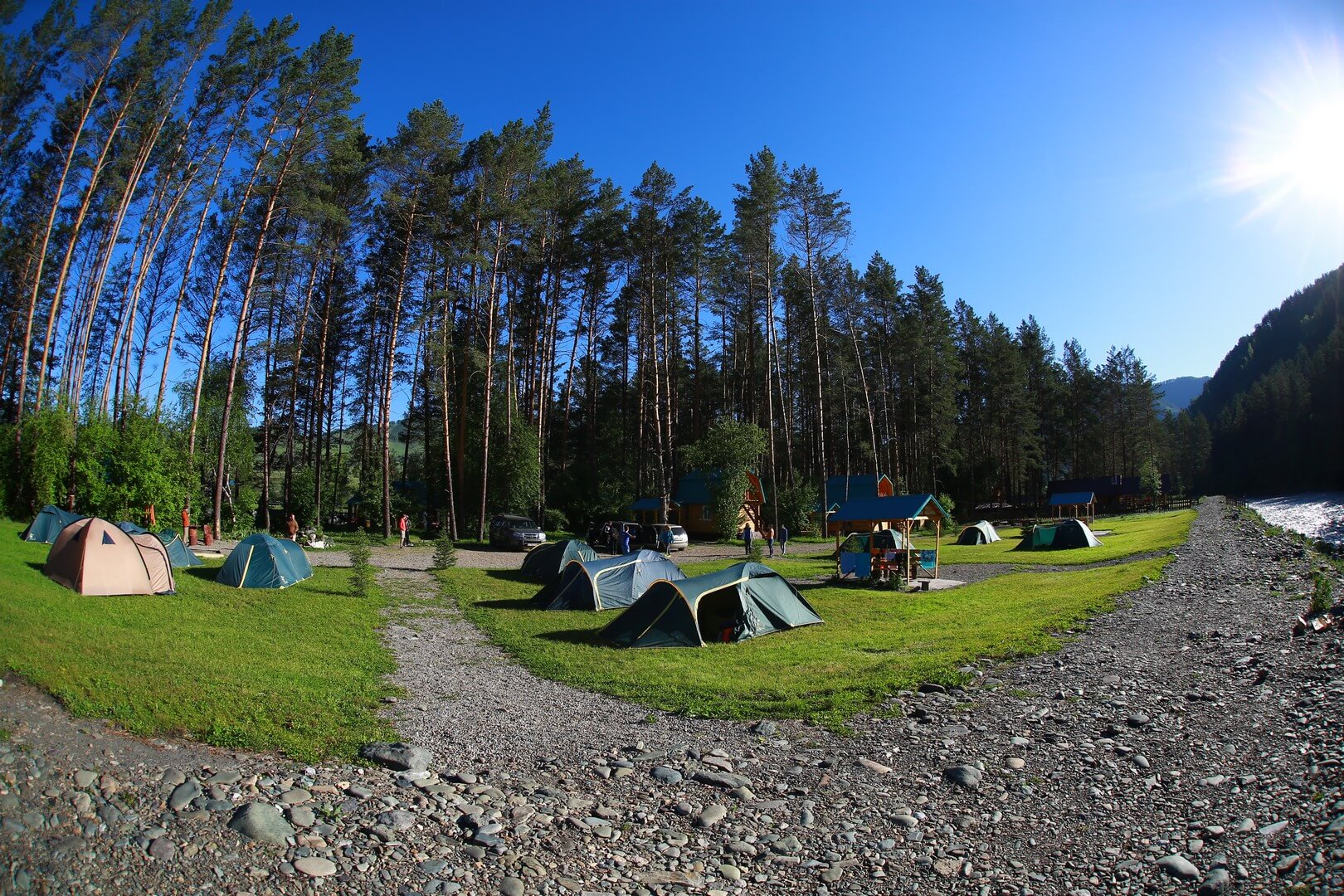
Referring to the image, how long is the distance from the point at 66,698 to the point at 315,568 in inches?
671

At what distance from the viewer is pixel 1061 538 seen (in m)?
35.4

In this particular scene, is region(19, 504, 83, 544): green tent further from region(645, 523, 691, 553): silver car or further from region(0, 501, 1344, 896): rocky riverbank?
region(645, 523, 691, 553): silver car

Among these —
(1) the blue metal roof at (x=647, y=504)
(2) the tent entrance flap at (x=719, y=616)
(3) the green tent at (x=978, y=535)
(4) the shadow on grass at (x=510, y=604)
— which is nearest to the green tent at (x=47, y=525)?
(4) the shadow on grass at (x=510, y=604)

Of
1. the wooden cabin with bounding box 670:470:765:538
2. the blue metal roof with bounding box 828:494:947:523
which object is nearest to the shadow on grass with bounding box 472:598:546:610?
the blue metal roof with bounding box 828:494:947:523

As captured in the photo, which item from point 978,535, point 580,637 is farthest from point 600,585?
point 978,535

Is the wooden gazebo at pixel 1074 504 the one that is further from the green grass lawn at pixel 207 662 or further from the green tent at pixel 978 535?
the green grass lawn at pixel 207 662

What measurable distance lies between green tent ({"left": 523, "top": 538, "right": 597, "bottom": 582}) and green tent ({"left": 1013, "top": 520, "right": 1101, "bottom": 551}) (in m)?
24.9

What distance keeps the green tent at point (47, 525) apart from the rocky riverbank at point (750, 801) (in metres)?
19.0

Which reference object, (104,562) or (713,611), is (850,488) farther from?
(104,562)

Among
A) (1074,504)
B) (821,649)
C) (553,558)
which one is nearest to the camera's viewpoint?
(821,649)

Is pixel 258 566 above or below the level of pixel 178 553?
below

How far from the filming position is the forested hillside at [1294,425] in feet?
273

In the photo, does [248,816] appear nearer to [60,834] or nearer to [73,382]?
[60,834]

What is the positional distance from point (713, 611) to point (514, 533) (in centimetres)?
1988
